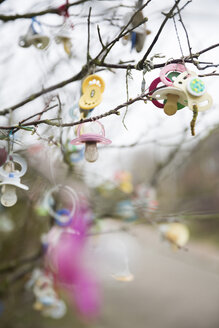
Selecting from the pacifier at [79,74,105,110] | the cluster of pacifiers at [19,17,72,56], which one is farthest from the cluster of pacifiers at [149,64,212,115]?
the cluster of pacifiers at [19,17,72,56]

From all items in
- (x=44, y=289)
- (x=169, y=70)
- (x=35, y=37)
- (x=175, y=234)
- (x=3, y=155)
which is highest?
(x=35, y=37)

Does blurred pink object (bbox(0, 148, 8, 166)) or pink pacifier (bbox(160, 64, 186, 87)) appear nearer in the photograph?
pink pacifier (bbox(160, 64, 186, 87))

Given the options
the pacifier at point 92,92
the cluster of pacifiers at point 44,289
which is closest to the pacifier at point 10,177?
the pacifier at point 92,92

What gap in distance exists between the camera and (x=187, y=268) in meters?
5.01

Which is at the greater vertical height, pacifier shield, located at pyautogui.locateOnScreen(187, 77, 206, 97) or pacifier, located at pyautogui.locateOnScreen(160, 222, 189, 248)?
pacifier shield, located at pyautogui.locateOnScreen(187, 77, 206, 97)

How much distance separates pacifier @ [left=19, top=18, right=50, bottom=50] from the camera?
3.71ft

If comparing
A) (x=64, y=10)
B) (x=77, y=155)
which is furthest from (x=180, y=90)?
(x=77, y=155)

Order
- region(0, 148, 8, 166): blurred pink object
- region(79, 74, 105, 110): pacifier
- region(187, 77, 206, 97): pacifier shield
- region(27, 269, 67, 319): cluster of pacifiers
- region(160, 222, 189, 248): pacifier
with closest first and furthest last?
region(187, 77, 206, 97): pacifier shield
region(79, 74, 105, 110): pacifier
region(0, 148, 8, 166): blurred pink object
region(27, 269, 67, 319): cluster of pacifiers
region(160, 222, 189, 248): pacifier

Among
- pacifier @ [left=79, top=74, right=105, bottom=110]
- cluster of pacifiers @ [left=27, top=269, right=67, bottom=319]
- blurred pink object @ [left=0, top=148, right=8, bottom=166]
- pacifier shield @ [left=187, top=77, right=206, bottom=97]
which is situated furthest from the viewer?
cluster of pacifiers @ [left=27, top=269, right=67, bottom=319]

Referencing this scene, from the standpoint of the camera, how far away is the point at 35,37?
112 cm

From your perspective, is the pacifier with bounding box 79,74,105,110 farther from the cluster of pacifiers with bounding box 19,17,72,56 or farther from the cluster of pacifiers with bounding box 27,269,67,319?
the cluster of pacifiers with bounding box 27,269,67,319

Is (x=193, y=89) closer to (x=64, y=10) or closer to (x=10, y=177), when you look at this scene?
(x=10, y=177)

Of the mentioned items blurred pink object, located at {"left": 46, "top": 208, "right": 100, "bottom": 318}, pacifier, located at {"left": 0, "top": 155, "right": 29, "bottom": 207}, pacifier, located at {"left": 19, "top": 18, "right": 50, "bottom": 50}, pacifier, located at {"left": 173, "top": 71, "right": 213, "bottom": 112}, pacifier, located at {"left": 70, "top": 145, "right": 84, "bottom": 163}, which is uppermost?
pacifier, located at {"left": 19, "top": 18, "right": 50, "bottom": 50}

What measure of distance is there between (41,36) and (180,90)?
675 mm
